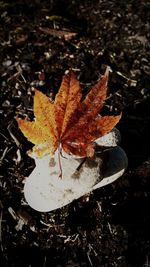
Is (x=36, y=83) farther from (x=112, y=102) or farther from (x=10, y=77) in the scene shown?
(x=112, y=102)

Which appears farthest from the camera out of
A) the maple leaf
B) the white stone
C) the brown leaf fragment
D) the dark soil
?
the brown leaf fragment

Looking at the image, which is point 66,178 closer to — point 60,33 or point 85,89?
point 85,89

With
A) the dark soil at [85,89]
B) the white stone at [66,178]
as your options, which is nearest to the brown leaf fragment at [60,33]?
the dark soil at [85,89]

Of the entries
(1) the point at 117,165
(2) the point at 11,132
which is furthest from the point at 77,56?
(1) the point at 117,165

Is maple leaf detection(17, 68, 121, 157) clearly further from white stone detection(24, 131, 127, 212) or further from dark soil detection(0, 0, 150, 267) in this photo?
dark soil detection(0, 0, 150, 267)

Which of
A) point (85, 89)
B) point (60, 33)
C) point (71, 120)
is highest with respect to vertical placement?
point (71, 120)

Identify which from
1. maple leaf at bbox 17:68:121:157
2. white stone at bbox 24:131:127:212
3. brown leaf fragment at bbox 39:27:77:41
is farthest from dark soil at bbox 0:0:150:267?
maple leaf at bbox 17:68:121:157

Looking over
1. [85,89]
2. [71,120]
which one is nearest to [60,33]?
[85,89]
